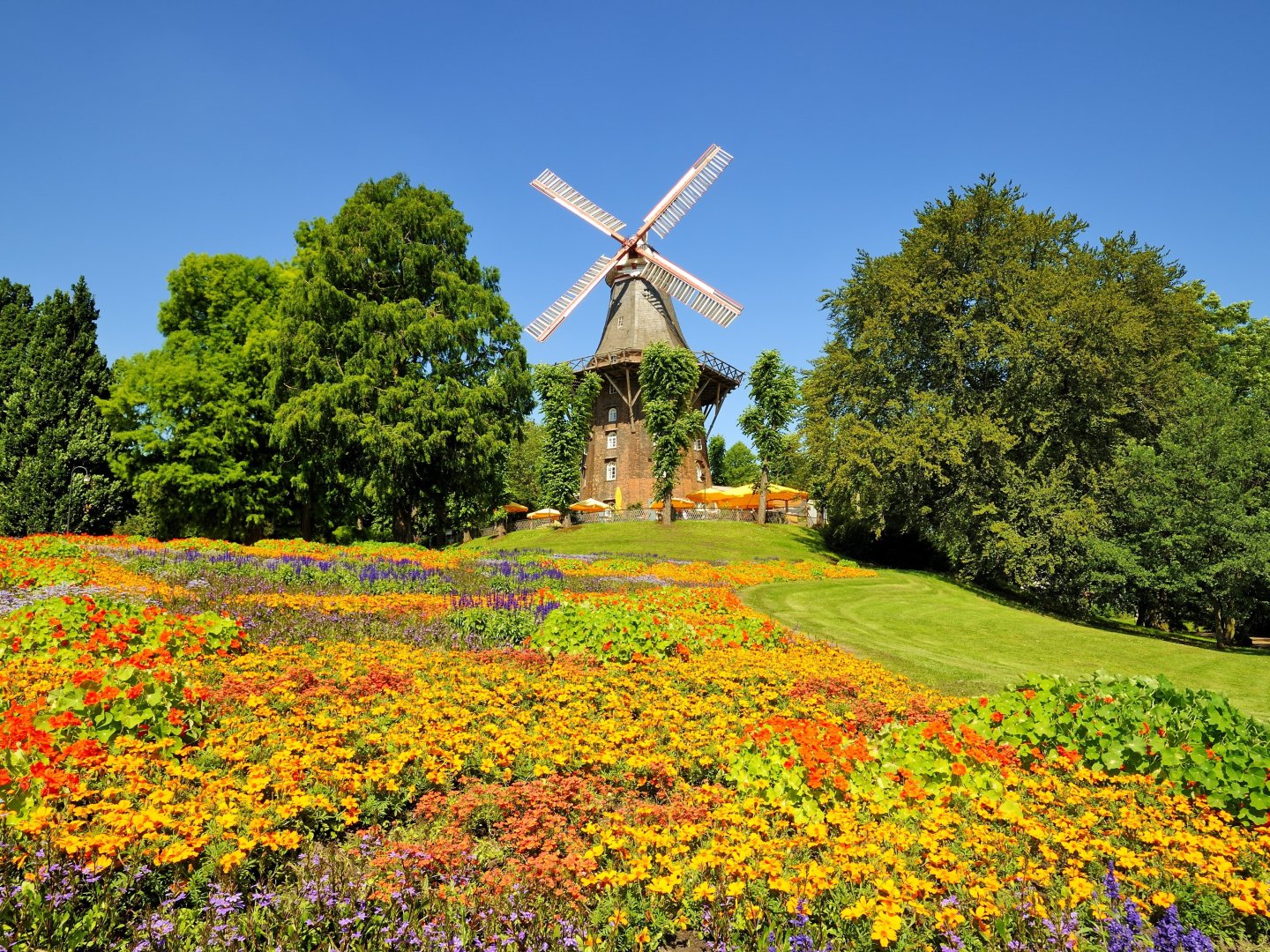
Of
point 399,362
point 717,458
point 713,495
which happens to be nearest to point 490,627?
point 399,362

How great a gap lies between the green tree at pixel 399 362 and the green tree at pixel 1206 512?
68.7 feet

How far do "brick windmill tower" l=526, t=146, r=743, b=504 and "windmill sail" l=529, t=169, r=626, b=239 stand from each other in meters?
0.06

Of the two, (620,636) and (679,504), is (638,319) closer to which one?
(679,504)

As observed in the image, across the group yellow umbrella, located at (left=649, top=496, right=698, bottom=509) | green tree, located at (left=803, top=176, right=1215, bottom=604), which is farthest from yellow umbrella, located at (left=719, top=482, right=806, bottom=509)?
green tree, located at (left=803, top=176, right=1215, bottom=604)

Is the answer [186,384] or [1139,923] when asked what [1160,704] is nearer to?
[1139,923]

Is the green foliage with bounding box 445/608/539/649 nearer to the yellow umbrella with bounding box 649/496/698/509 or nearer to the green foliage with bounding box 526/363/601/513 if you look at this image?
the yellow umbrella with bounding box 649/496/698/509

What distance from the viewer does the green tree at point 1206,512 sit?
18.6 meters

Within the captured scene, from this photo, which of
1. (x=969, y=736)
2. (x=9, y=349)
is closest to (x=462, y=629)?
(x=969, y=736)

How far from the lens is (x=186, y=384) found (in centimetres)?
2725

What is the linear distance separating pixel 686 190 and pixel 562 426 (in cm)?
2013

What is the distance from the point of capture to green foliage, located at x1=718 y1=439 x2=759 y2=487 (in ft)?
269

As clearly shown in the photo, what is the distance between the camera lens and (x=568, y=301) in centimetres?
5066

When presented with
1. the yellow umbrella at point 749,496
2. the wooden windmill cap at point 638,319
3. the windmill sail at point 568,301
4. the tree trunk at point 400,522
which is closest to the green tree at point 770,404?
the yellow umbrella at point 749,496

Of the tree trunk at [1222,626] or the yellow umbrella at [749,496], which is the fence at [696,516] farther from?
the tree trunk at [1222,626]
